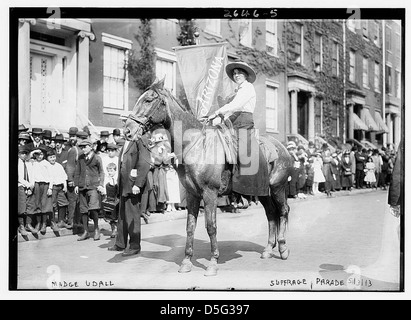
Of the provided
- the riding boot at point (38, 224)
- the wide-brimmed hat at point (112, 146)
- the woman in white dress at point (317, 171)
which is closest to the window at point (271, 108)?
the woman in white dress at point (317, 171)

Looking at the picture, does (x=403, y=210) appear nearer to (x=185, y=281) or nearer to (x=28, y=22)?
(x=185, y=281)

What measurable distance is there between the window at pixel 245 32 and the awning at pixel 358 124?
1.54 m

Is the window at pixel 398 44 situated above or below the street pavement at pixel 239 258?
above

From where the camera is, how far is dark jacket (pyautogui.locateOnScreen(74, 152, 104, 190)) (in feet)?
21.2

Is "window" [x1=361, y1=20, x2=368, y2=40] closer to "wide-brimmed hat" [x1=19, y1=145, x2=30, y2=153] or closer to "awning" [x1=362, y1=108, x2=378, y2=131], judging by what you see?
"awning" [x1=362, y1=108, x2=378, y2=131]

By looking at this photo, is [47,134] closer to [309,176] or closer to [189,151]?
[189,151]

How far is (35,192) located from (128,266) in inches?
49.2

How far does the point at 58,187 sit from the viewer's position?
20.9 ft

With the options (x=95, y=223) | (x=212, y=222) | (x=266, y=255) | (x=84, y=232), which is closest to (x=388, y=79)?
(x=266, y=255)

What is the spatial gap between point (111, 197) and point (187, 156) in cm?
108

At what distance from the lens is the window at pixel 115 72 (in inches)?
242

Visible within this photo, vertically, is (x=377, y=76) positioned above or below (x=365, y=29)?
below

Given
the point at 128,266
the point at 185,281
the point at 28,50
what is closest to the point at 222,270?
the point at 185,281

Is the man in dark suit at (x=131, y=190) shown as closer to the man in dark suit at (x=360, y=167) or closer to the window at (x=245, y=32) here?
the window at (x=245, y=32)
